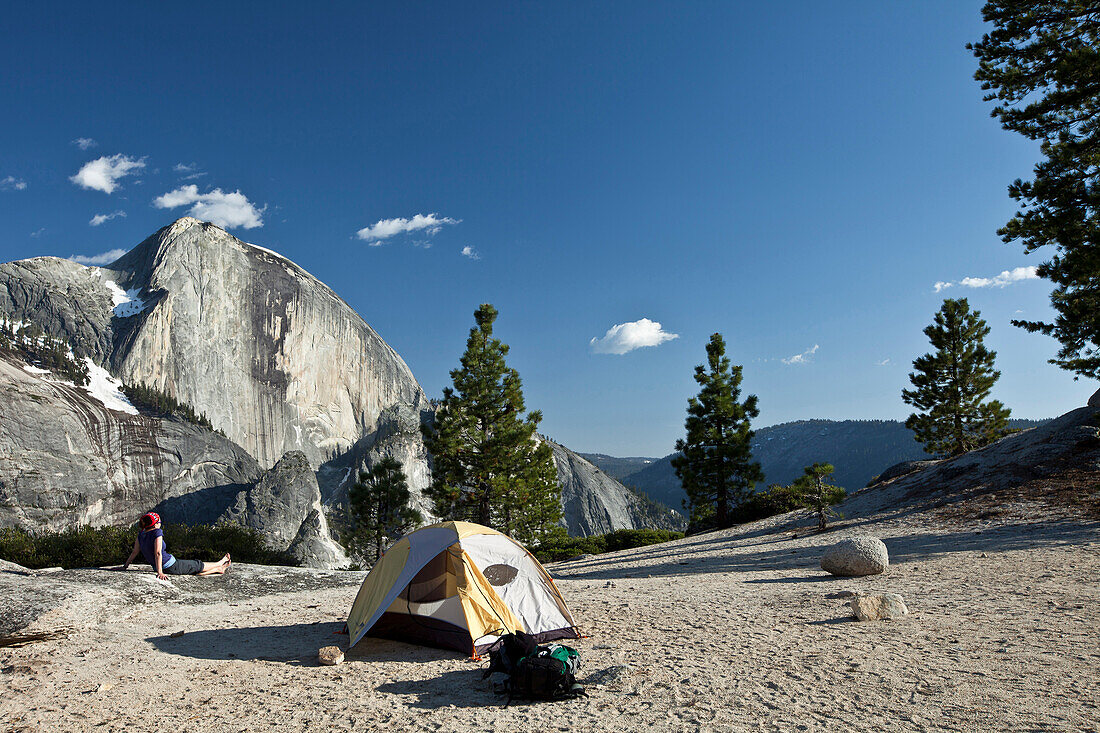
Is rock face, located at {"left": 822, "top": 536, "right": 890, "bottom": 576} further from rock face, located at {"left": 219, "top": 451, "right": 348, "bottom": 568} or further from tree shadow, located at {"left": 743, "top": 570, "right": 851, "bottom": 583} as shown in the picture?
rock face, located at {"left": 219, "top": 451, "right": 348, "bottom": 568}

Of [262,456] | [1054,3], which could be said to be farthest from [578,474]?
[1054,3]

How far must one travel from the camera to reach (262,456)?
10656 centimetres

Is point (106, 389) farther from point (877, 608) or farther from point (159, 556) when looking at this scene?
point (877, 608)

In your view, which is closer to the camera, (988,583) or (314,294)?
(988,583)

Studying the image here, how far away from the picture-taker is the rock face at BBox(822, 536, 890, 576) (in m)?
11.1

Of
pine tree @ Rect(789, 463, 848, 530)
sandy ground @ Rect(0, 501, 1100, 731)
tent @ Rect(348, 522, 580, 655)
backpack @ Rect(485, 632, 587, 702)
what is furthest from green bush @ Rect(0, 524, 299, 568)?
pine tree @ Rect(789, 463, 848, 530)

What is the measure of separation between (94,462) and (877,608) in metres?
90.0

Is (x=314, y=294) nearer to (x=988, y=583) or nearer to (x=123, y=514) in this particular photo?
(x=123, y=514)

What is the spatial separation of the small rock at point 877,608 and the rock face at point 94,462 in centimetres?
7733

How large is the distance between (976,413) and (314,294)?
383ft

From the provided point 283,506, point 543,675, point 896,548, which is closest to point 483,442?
point 896,548

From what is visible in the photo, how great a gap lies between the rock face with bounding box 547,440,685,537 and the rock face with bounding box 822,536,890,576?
110 metres

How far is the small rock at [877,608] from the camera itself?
7.82 metres

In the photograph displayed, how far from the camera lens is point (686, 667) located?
6410mm
